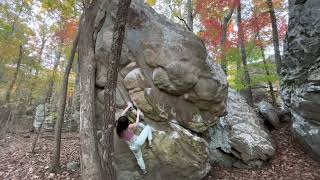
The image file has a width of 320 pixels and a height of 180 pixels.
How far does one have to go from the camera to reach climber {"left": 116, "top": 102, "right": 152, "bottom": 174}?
215 inches

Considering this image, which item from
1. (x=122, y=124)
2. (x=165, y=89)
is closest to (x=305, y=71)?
(x=165, y=89)

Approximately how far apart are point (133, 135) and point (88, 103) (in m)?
1.30

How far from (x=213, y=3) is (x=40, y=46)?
13.5 meters

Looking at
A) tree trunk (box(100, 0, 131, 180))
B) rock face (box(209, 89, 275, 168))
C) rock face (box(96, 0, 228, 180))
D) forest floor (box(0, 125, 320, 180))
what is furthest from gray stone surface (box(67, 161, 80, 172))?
rock face (box(209, 89, 275, 168))

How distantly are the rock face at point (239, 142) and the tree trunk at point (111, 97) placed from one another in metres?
4.27

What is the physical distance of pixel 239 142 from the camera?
24.8 ft

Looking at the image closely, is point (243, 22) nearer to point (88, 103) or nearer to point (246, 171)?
point (246, 171)

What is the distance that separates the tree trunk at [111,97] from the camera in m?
4.43

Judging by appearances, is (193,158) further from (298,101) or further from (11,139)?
(11,139)

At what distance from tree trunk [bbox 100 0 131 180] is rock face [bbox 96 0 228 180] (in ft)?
6.21

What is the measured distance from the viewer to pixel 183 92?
7.00 metres

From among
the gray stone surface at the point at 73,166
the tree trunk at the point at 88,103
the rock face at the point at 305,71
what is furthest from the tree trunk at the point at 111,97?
the rock face at the point at 305,71

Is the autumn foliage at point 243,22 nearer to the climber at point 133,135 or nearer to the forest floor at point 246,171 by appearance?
the forest floor at point 246,171

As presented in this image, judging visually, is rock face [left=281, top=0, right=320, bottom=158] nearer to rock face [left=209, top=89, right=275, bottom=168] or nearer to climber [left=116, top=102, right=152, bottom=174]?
rock face [left=209, top=89, right=275, bottom=168]
